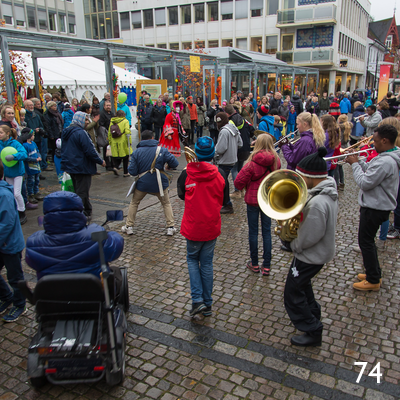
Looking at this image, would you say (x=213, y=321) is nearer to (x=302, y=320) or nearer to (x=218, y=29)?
(x=302, y=320)

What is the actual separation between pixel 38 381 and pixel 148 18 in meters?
49.1

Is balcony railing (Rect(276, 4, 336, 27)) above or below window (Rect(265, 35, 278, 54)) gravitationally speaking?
above

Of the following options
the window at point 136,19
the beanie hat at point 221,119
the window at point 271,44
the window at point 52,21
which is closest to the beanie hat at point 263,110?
the beanie hat at point 221,119

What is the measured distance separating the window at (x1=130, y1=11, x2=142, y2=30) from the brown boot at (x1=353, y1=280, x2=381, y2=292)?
1905 inches

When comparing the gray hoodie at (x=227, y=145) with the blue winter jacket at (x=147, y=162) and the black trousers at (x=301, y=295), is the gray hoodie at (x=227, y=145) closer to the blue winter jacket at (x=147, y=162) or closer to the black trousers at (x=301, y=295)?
the blue winter jacket at (x=147, y=162)

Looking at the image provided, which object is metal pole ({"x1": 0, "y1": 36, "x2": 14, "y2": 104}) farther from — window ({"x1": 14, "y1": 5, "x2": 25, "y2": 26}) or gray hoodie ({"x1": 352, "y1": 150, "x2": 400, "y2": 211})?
window ({"x1": 14, "y1": 5, "x2": 25, "y2": 26})

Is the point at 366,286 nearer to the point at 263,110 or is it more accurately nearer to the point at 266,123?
the point at 266,123

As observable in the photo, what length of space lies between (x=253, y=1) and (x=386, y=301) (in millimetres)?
42557

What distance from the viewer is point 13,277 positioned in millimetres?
3988

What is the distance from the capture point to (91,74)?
50.6 feet

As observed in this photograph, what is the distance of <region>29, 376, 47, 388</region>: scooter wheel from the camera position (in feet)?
9.93

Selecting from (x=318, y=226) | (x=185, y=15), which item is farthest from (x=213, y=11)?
(x=318, y=226)

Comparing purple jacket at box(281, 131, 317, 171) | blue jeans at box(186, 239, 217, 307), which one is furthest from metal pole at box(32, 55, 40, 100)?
blue jeans at box(186, 239, 217, 307)

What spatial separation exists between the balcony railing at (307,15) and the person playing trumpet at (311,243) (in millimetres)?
39553
